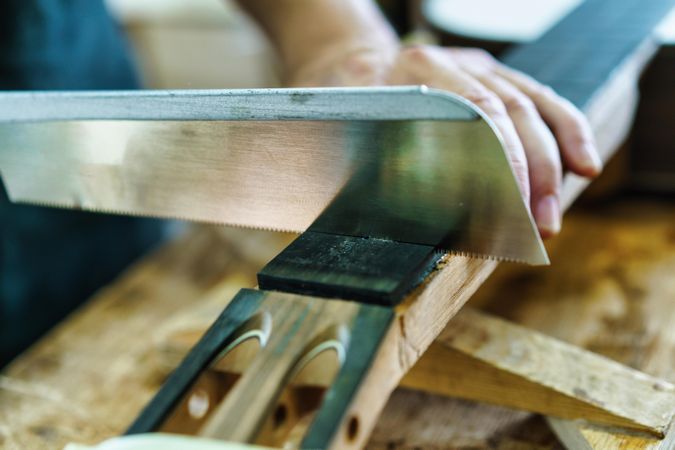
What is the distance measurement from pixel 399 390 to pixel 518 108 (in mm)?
313

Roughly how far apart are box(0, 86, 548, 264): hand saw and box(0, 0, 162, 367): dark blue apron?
49 centimetres

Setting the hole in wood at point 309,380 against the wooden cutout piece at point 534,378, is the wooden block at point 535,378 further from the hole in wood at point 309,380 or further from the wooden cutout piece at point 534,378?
the hole in wood at point 309,380

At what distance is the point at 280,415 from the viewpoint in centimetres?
48

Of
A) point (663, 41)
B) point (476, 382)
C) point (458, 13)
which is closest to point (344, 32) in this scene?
point (458, 13)

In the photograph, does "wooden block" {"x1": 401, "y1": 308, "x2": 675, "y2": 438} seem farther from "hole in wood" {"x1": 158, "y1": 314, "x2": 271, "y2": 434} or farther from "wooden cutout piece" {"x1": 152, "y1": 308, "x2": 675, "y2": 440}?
"hole in wood" {"x1": 158, "y1": 314, "x2": 271, "y2": 434}

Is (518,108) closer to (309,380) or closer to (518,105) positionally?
(518,105)

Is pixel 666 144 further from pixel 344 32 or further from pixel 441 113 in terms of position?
pixel 441 113

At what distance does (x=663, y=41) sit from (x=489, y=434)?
0.62 m

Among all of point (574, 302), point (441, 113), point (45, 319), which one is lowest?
point (45, 319)

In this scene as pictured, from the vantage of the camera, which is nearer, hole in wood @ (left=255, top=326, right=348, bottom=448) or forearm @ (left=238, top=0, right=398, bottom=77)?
hole in wood @ (left=255, top=326, right=348, bottom=448)

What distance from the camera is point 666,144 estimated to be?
3.54ft

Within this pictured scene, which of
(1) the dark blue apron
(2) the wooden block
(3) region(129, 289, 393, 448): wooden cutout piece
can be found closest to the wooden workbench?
(2) the wooden block

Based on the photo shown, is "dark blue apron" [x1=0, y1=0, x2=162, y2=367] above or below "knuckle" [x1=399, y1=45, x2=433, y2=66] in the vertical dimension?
below

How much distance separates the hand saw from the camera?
496 millimetres
